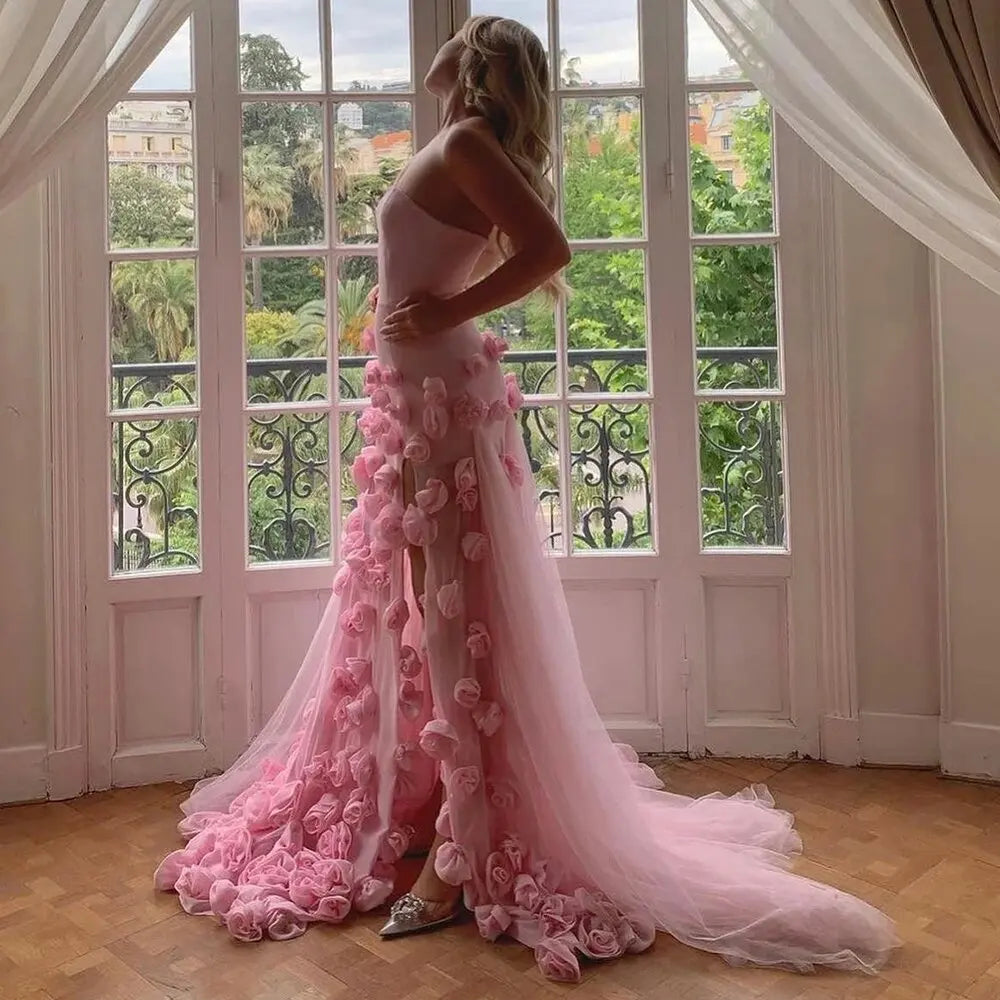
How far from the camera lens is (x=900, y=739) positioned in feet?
9.38

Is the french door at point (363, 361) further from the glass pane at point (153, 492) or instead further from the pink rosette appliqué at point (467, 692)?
the pink rosette appliqué at point (467, 692)

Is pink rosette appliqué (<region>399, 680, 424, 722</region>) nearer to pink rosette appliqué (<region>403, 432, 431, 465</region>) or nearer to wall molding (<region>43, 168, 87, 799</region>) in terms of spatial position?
pink rosette appliqué (<region>403, 432, 431, 465</region>)

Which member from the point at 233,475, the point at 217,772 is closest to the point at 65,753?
the point at 217,772

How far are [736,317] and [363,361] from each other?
41.6 inches

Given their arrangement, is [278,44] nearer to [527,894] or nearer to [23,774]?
[23,774]

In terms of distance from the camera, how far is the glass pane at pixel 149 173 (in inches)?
109

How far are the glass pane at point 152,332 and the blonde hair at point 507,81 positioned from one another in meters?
1.08

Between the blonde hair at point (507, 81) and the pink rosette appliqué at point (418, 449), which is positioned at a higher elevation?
the blonde hair at point (507, 81)

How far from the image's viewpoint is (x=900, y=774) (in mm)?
2807

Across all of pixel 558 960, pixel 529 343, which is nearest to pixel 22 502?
pixel 529 343

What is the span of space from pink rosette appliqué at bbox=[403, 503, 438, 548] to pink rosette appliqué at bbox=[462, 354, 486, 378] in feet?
1.00

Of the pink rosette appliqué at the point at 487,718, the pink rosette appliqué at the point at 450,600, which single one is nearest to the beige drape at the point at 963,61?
the pink rosette appliqué at the point at 450,600

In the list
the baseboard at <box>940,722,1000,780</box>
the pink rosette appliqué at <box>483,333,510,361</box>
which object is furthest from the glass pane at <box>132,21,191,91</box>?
the baseboard at <box>940,722,1000,780</box>

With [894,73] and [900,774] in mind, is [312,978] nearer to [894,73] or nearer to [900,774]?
[900,774]
